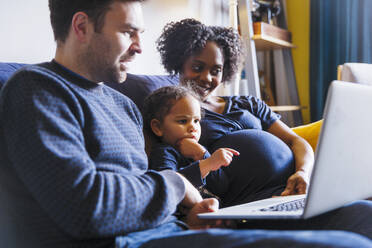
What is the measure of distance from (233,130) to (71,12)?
0.73 meters

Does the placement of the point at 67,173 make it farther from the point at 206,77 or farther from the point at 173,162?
the point at 206,77

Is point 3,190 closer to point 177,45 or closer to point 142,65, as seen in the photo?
point 177,45

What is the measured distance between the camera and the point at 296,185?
3.59ft

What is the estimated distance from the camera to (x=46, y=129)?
0.63m

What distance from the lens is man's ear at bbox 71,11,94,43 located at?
31.1 inches

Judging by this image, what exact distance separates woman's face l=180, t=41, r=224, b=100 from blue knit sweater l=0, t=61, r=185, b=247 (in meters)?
0.68

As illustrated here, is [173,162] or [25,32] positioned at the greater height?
[25,32]

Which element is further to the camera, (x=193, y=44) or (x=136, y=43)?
(x=193, y=44)

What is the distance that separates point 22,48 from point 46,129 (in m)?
0.80

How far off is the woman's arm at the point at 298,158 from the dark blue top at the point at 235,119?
6 centimetres

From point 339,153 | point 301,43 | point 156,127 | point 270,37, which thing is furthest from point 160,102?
point 301,43

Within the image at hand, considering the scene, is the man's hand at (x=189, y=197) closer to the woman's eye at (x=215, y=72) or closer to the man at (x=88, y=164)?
the man at (x=88, y=164)

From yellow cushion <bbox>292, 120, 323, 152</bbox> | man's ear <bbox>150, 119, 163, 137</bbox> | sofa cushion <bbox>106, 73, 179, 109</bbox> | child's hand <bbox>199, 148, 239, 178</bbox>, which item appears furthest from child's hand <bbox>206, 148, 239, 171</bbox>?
yellow cushion <bbox>292, 120, 323, 152</bbox>

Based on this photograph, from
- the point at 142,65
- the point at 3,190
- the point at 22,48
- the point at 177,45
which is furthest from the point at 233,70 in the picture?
the point at 3,190
